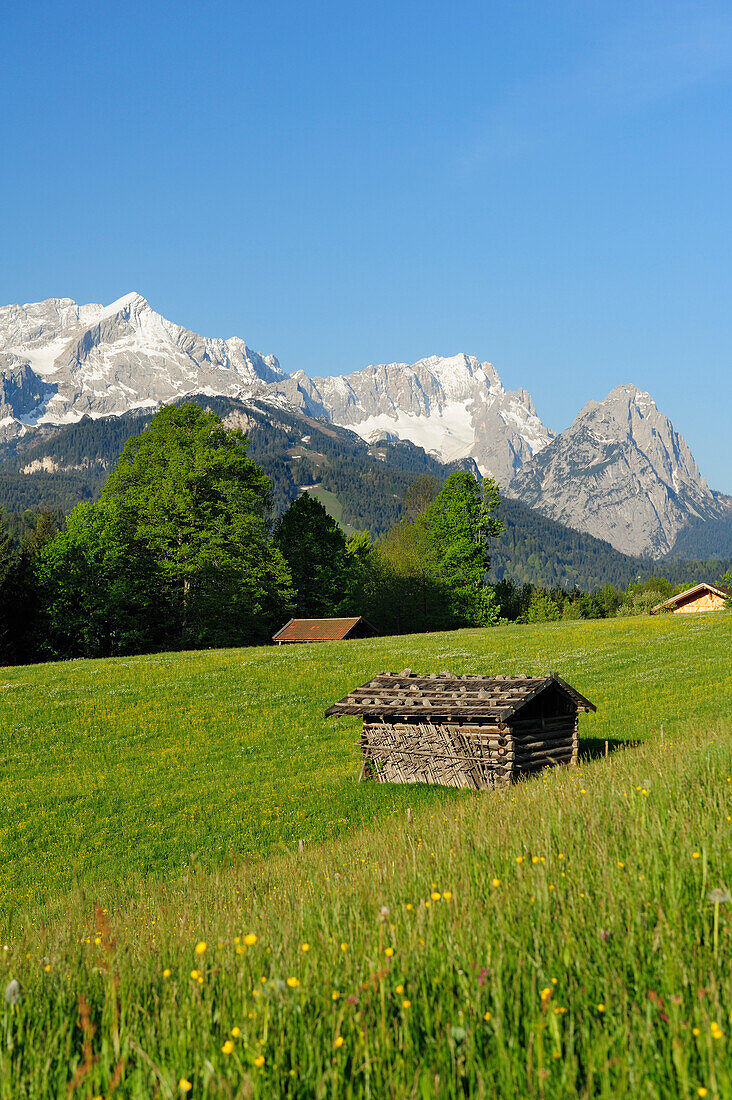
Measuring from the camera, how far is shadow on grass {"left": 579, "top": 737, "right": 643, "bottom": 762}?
21.8m

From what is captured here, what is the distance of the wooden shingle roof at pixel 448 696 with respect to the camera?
19031 millimetres

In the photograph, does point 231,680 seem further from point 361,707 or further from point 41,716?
point 361,707

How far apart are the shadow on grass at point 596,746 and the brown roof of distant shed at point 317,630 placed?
31.5 meters

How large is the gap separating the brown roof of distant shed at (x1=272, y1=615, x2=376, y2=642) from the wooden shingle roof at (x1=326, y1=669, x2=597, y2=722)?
1327 inches

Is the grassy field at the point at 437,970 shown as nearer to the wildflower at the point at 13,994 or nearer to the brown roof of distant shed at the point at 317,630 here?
the wildflower at the point at 13,994

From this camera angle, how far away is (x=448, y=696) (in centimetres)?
1983

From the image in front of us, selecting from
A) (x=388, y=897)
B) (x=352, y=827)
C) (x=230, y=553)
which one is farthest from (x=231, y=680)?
(x=388, y=897)

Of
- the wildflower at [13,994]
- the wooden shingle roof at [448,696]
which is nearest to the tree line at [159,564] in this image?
the wooden shingle roof at [448,696]

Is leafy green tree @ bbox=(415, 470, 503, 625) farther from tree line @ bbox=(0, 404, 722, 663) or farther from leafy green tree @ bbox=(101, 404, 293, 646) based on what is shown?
leafy green tree @ bbox=(101, 404, 293, 646)

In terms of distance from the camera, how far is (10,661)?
56656 mm

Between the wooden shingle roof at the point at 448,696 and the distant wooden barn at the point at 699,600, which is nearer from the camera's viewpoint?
the wooden shingle roof at the point at 448,696

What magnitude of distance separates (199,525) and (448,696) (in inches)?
1488

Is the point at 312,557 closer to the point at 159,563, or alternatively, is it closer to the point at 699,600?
the point at 159,563

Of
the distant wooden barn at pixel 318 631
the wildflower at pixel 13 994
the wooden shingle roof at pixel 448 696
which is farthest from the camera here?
the distant wooden barn at pixel 318 631
